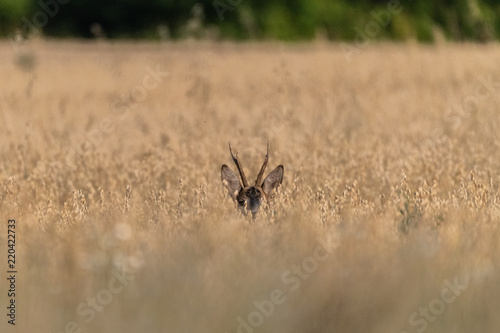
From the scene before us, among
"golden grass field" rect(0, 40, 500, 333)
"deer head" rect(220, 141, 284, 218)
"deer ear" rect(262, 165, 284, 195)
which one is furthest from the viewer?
"deer ear" rect(262, 165, 284, 195)

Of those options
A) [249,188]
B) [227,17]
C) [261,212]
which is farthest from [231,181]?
[227,17]

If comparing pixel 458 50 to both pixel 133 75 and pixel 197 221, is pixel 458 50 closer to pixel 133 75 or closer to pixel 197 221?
pixel 133 75

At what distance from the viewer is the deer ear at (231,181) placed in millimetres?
4277

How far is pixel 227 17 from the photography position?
84.8 feet

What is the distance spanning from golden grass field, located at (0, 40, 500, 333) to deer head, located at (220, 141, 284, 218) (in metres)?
0.08

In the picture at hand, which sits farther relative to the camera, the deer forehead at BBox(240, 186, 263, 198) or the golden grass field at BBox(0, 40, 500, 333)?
the deer forehead at BBox(240, 186, 263, 198)

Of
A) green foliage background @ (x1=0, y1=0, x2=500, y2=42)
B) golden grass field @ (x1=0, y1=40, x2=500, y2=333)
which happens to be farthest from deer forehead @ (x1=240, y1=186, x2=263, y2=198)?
green foliage background @ (x1=0, y1=0, x2=500, y2=42)

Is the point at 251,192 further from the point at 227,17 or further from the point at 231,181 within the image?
the point at 227,17

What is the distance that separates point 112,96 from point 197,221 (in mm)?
6354

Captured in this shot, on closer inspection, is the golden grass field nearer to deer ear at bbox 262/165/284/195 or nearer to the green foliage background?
deer ear at bbox 262/165/284/195

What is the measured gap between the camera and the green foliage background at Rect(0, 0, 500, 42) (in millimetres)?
24453

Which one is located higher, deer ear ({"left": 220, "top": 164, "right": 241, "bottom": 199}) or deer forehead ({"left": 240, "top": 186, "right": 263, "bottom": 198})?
deer ear ({"left": 220, "top": 164, "right": 241, "bottom": 199})

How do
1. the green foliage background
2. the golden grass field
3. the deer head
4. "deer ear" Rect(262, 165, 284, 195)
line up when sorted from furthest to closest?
the green foliage background, "deer ear" Rect(262, 165, 284, 195), the deer head, the golden grass field

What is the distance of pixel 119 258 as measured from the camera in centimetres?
302
